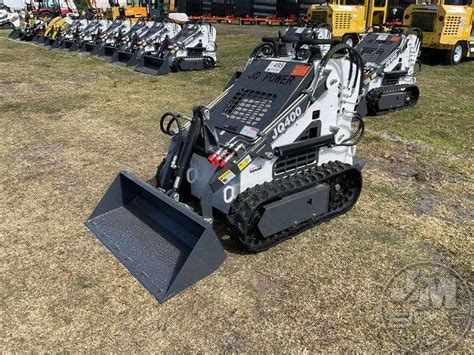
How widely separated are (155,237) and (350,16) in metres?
15.7

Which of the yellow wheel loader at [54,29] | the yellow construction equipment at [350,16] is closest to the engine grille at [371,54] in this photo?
the yellow construction equipment at [350,16]

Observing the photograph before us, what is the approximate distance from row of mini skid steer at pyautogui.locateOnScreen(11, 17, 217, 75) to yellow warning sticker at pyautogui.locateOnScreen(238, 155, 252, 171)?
9.59 m

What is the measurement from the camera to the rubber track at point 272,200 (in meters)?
3.70

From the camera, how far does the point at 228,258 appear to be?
12.8 feet

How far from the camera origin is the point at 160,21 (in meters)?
14.5

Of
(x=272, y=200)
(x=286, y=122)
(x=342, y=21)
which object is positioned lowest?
(x=272, y=200)

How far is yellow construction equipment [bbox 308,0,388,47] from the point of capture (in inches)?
648

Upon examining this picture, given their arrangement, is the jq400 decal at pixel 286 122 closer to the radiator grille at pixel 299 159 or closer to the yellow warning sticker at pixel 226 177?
the radiator grille at pixel 299 159

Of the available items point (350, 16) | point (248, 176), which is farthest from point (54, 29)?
point (248, 176)

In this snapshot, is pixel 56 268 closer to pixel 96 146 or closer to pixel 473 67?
pixel 96 146

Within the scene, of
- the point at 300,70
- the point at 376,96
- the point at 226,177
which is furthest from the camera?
the point at 376,96

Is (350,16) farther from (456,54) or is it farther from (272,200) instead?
(272,200)

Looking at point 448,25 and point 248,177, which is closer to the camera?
point 248,177

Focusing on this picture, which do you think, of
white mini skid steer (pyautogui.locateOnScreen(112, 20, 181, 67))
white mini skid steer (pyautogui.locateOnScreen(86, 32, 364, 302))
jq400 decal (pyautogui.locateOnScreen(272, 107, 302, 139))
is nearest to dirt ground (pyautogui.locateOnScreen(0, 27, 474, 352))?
white mini skid steer (pyautogui.locateOnScreen(86, 32, 364, 302))
